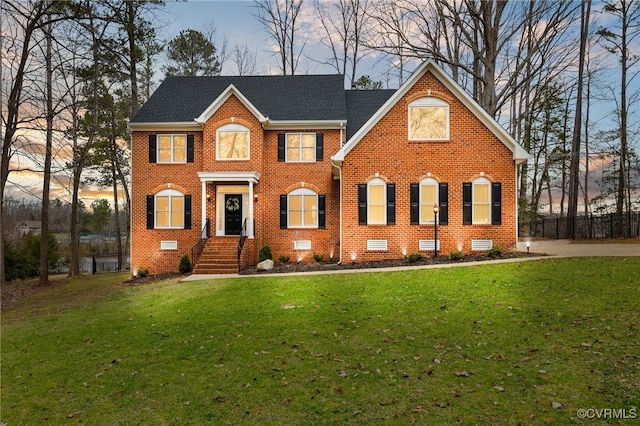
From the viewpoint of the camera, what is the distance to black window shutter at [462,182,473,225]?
52.5 ft

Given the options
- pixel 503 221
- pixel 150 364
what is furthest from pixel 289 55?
pixel 150 364

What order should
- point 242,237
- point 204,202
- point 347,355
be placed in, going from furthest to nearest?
point 204,202, point 242,237, point 347,355

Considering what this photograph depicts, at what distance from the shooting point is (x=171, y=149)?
747 inches

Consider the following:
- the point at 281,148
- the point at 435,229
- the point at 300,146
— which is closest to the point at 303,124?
the point at 300,146

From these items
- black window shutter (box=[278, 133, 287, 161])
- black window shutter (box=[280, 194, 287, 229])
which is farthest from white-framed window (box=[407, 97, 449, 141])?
black window shutter (box=[280, 194, 287, 229])

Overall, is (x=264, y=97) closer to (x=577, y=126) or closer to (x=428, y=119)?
(x=428, y=119)

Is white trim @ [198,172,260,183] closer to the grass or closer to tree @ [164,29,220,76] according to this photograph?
the grass

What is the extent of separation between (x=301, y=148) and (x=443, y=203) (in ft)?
22.6

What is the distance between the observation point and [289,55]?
29281 mm

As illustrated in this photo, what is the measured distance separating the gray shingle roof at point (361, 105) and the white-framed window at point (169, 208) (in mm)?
8620

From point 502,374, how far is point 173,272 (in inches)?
632

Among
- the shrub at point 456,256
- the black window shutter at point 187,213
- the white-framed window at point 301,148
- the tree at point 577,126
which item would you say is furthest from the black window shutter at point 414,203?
the tree at point 577,126

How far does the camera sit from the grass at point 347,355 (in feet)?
16.3

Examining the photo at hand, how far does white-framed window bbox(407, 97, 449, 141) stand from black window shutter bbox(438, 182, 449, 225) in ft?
6.42
